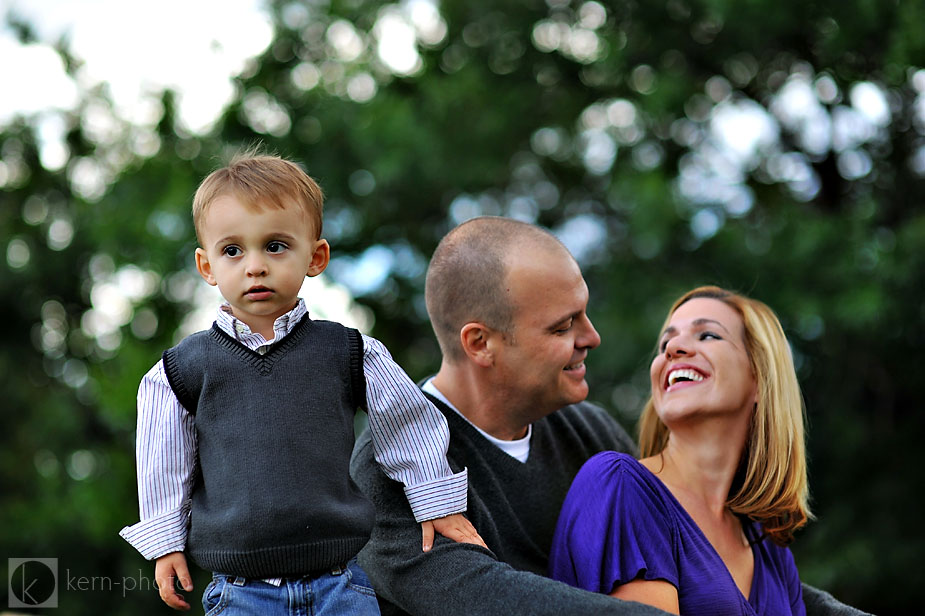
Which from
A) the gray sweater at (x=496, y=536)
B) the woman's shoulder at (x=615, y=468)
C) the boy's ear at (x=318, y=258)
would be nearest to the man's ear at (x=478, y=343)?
the gray sweater at (x=496, y=536)

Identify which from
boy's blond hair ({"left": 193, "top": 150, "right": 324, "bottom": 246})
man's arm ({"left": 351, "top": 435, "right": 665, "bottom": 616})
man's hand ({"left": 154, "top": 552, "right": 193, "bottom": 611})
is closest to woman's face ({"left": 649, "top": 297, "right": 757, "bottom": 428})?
man's arm ({"left": 351, "top": 435, "right": 665, "bottom": 616})

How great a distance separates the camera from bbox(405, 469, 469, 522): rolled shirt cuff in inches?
83.8

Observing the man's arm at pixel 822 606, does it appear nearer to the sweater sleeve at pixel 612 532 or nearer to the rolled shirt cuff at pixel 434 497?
the sweater sleeve at pixel 612 532

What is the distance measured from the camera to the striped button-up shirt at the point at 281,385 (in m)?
1.97

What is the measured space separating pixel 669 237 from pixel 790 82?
1.85m

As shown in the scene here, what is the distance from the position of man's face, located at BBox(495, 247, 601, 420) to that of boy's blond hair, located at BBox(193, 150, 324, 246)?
28.3 inches

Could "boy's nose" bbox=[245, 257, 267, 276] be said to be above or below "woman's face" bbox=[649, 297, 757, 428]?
above

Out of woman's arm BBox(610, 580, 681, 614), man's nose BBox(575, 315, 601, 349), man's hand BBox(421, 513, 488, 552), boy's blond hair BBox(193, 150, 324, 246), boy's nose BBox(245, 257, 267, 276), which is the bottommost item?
woman's arm BBox(610, 580, 681, 614)

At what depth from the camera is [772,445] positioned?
8.54ft

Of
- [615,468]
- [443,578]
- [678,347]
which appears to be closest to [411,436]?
[443,578]

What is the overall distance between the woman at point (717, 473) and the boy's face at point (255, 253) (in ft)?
2.85

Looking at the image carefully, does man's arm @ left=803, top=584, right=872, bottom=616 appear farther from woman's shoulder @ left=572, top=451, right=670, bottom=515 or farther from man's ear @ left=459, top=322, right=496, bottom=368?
man's ear @ left=459, top=322, right=496, bottom=368

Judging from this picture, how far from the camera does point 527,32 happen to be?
7.98 m

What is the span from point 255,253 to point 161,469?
0.46 metres
